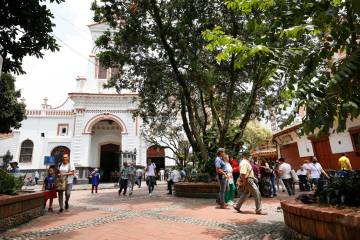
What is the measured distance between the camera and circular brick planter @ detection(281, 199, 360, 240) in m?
Answer: 3.15

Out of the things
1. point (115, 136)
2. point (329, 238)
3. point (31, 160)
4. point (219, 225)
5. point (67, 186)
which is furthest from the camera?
point (115, 136)

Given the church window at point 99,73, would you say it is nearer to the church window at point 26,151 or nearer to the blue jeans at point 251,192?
the church window at point 26,151

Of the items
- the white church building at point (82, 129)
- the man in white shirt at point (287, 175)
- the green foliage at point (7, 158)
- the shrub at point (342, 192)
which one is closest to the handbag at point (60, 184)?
the shrub at point (342, 192)

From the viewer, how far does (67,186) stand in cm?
874

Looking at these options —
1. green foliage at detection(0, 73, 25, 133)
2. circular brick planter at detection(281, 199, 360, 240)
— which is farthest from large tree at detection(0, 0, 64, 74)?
green foliage at detection(0, 73, 25, 133)

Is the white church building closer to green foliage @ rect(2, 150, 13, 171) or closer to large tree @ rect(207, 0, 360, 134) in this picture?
green foliage @ rect(2, 150, 13, 171)

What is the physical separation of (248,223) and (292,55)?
384 centimetres

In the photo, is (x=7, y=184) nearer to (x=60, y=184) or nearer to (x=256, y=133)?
(x=60, y=184)

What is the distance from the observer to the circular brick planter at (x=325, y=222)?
3147 mm

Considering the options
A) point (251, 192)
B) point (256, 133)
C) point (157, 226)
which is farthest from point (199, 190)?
point (256, 133)

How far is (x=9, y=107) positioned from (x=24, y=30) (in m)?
12.6

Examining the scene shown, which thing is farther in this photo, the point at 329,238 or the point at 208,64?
the point at 208,64

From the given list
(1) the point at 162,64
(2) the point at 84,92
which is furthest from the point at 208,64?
(2) the point at 84,92

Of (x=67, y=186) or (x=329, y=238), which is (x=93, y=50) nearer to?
(x=67, y=186)
